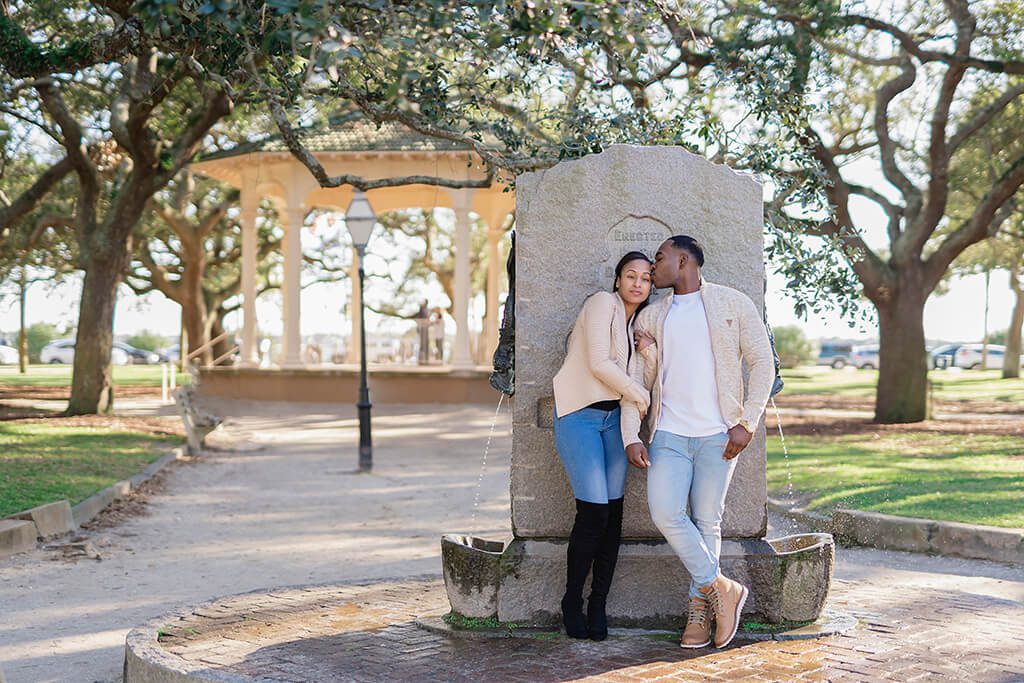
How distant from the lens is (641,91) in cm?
1327

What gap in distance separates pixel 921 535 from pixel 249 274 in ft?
69.7

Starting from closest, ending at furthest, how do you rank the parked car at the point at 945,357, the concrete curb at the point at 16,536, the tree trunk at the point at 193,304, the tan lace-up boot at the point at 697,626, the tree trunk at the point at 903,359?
the tan lace-up boot at the point at 697,626 < the concrete curb at the point at 16,536 < the tree trunk at the point at 903,359 < the tree trunk at the point at 193,304 < the parked car at the point at 945,357

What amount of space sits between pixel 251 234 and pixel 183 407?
37.4ft

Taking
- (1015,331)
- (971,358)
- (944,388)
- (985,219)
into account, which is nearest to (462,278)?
(985,219)

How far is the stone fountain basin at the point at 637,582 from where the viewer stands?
5.91m

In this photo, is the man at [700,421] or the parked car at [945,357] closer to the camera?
the man at [700,421]

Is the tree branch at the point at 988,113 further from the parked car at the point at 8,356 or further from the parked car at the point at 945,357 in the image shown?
the parked car at the point at 8,356

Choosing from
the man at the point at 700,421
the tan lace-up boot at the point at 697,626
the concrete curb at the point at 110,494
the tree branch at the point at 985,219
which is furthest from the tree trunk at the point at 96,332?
the tan lace-up boot at the point at 697,626

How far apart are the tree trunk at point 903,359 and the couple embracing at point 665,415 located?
15891mm

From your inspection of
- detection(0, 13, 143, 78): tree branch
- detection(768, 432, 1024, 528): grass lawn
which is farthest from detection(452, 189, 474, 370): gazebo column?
detection(0, 13, 143, 78): tree branch

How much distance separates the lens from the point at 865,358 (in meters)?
62.6

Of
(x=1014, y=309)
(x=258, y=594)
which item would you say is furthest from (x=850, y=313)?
(x=1014, y=309)

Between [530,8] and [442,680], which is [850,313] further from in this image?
[442,680]

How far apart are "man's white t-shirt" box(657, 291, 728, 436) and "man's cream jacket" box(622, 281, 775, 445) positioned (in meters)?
0.02
